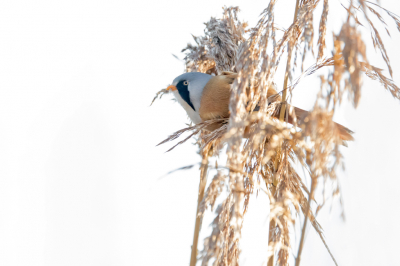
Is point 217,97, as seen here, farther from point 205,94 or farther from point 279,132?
point 279,132

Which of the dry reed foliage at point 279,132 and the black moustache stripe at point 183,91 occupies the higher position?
the black moustache stripe at point 183,91

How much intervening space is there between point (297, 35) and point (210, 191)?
0.99 feet

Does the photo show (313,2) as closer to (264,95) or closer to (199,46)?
(264,95)

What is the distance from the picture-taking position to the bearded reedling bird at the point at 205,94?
0.80 m

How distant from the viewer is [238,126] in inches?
18.0

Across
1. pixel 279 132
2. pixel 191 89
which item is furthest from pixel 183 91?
pixel 279 132

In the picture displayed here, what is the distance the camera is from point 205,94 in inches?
32.7

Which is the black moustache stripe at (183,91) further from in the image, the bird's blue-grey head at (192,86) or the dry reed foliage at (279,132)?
the dry reed foliage at (279,132)

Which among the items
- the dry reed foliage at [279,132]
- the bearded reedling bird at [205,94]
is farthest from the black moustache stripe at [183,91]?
the dry reed foliage at [279,132]

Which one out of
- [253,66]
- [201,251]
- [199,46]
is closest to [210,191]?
[201,251]

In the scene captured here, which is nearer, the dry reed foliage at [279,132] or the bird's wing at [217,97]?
the dry reed foliage at [279,132]

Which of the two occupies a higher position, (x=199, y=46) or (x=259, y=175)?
(x=199, y=46)

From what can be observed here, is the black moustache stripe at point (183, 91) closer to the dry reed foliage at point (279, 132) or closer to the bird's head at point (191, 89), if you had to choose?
the bird's head at point (191, 89)

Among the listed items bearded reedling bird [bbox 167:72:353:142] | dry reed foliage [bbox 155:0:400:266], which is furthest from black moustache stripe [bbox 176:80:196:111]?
dry reed foliage [bbox 155:0:400:266]
